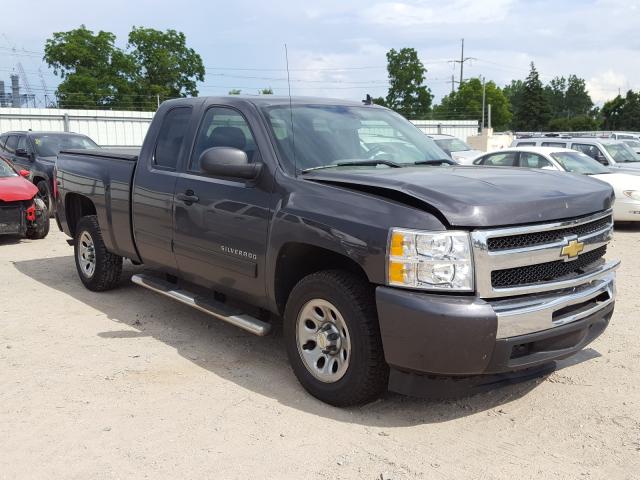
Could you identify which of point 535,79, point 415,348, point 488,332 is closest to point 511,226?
point 488,332

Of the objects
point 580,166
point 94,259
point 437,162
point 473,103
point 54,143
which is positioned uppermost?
point 473,103

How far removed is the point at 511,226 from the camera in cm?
351

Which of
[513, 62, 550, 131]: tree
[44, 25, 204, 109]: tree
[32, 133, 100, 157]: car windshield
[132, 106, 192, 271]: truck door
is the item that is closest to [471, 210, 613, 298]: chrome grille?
[132, 106, 192, 271]: truck door

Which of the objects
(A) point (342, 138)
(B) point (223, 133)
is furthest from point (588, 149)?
(B) point (223, 133)

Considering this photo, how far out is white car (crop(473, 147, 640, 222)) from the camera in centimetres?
1165

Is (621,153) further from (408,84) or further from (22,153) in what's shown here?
(408,84)

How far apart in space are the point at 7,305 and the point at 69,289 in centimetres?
77

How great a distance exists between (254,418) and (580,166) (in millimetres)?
10661

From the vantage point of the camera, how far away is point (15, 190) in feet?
32.7

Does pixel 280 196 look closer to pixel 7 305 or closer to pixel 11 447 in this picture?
pixel 11 447

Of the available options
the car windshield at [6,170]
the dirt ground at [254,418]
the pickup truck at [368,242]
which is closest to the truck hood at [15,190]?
the car windshield at [6,170]

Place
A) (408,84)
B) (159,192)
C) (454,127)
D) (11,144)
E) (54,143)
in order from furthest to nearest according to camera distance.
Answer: (408,84), (454,127), (11,144), (54,143), (159,192)

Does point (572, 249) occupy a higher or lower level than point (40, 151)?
lower

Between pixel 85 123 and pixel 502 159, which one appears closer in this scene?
pixel 502 159
